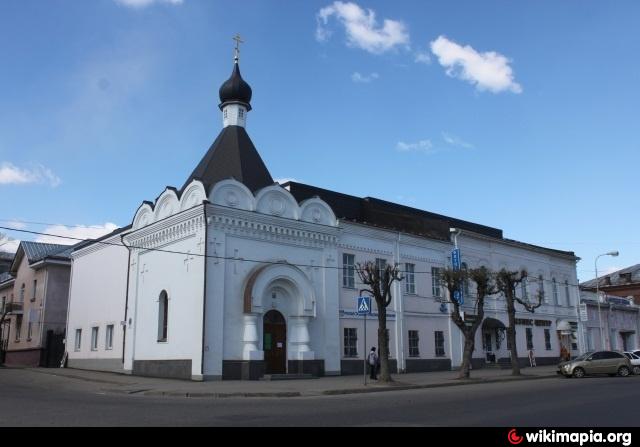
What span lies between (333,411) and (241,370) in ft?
37.9

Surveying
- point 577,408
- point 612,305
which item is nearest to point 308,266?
point 577,408

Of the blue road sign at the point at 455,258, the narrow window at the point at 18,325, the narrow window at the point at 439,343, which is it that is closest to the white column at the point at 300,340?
the narrow window at the point at 439,343

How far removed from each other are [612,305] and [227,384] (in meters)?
40.2

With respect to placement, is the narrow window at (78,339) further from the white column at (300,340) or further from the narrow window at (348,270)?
the narrow window at (348,270)

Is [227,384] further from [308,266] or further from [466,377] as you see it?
[466,377]

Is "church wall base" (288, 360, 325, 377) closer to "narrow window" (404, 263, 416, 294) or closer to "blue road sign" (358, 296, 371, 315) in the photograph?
"blue road sign" (358, 296, 371, 315)

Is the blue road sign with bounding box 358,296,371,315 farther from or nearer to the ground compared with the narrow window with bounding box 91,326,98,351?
farther from the ground

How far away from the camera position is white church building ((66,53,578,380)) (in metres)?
24.5

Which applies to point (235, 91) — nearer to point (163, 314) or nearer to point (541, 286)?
point (163, 314)

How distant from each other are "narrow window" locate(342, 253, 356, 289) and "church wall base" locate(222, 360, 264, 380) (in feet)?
23.3

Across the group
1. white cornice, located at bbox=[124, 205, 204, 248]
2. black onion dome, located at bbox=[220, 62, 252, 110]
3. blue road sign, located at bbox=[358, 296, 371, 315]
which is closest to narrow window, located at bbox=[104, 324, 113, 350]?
white cornice, located at bbox=[124, 205, 204, 248]

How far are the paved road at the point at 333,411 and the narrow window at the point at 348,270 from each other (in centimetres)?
1271

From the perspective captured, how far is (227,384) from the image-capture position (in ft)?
70.2
